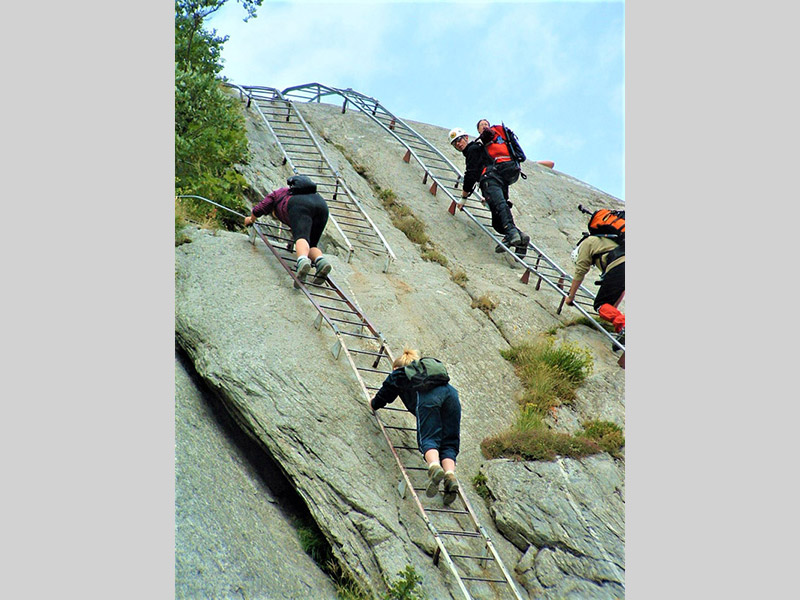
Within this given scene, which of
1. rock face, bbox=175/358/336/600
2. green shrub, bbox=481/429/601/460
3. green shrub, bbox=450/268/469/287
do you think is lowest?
rock face, bbox=175/358/336/600

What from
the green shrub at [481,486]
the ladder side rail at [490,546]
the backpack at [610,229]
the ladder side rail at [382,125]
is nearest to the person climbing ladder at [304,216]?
the green shrub at [481,486]

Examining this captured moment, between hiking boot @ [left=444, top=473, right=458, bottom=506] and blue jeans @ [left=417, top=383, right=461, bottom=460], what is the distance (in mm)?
303

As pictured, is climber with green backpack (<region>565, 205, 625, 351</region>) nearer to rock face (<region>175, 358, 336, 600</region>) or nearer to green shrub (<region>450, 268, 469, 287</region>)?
green shrub (<region>450, 268, 469, 287</region>)

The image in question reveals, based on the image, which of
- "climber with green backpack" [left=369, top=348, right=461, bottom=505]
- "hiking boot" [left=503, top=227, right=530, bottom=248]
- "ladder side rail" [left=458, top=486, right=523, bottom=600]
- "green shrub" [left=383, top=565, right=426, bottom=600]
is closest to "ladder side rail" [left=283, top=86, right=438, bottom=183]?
"hiking boot" [left=503, top=227, right=530, bottom=248]

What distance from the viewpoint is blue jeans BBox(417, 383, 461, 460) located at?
8.65m

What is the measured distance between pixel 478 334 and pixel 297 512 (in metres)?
4.41

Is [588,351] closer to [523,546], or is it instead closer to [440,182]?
[523,546]

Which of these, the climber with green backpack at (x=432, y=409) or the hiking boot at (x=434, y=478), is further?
the climber with green backpack at (x=432, y=409)

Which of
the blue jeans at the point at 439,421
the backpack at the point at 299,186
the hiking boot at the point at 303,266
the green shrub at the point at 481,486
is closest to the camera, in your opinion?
the blue jeans at the point at 439,421

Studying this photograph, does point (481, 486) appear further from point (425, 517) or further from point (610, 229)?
point (610, 229)

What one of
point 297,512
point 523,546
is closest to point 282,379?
point 297,512

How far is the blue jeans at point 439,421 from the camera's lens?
8648mm

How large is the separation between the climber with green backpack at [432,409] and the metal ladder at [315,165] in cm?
426

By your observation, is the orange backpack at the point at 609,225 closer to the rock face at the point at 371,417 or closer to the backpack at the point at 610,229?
the backpack at the point at 610,229
